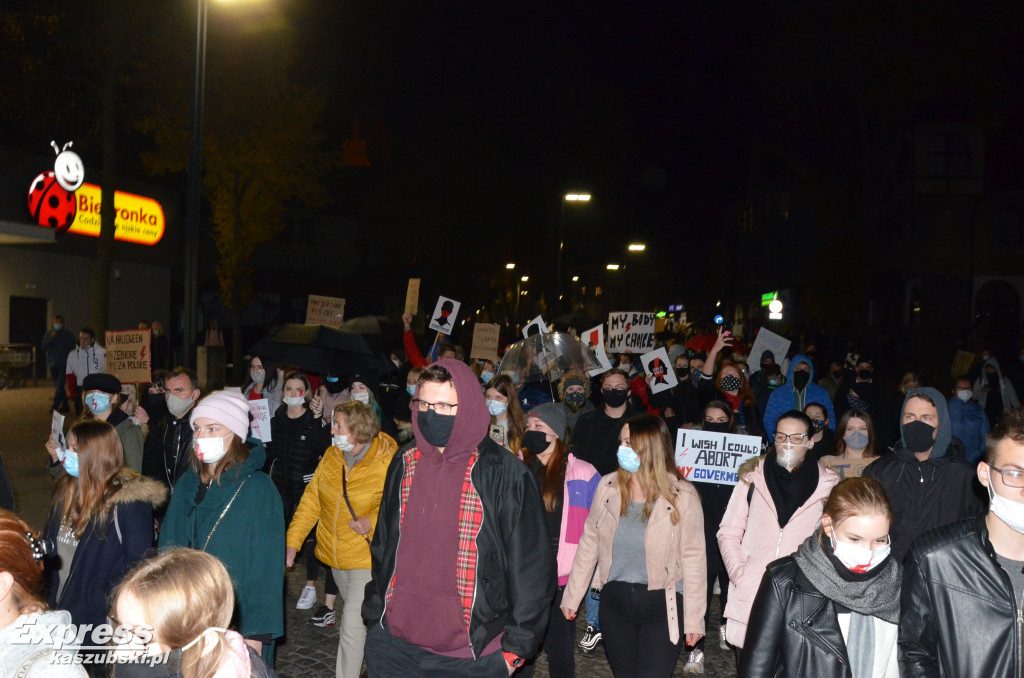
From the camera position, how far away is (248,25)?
87.0ft

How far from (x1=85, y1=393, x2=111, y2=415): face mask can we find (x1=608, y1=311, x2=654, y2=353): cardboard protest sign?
26.2 feet

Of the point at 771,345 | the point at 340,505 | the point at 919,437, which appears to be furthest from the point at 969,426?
the point at 340,505

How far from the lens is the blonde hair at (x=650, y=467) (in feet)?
17.7

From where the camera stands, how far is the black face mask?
4.05m

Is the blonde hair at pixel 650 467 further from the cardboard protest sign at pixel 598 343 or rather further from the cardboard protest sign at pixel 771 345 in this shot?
the cardboard protest sign at pixel 771 345

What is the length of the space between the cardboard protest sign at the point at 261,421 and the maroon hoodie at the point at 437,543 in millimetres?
4442

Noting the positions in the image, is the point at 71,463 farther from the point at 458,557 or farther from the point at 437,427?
the point at 458,557

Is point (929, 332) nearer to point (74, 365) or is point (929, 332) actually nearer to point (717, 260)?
point (74, 365)

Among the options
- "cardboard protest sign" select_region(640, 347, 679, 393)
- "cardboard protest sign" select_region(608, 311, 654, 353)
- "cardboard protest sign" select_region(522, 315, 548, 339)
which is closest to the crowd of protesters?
"cardboard protest sign" select_region(640, 347, 679, 393)

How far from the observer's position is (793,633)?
3605 millimetres

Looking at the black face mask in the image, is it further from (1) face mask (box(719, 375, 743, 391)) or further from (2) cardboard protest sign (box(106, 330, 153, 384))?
(2) cardboard protest sign (box(106, 330, 153, 384))

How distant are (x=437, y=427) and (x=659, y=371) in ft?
24.6

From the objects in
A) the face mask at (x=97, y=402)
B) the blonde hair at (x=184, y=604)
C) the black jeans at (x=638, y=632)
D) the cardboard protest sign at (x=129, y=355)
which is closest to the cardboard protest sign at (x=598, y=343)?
the cardboard protest sign at (x=129, y=355)

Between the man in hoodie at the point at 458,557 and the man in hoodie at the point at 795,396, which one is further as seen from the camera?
the man in hoodie at the point at 795,396
